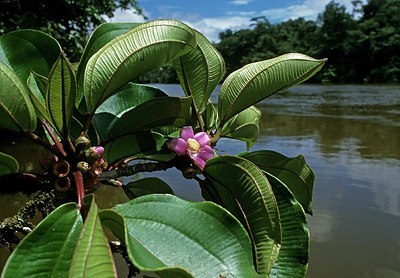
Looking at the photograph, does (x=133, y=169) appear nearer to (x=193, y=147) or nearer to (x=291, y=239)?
(x=193, y=147)

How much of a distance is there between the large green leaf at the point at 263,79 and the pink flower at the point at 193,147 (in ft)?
0.21

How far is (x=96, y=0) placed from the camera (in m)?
3.59

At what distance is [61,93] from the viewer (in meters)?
0.39

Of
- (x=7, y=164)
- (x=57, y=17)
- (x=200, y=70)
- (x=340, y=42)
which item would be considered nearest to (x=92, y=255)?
(x=7, y=164)

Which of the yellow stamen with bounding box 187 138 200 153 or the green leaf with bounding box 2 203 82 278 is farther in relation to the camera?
the yellow stamen with bounding box 187 138 200 153

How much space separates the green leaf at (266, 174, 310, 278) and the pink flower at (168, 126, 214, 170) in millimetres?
69

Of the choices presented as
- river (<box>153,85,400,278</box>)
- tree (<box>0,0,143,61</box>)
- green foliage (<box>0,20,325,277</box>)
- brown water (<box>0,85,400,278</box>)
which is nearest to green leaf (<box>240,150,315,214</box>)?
green foliage (<box>0,20,325,277</box>)

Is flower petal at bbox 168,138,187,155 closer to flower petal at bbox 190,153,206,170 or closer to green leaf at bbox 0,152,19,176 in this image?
flower petal at bbox 190,153,206,170

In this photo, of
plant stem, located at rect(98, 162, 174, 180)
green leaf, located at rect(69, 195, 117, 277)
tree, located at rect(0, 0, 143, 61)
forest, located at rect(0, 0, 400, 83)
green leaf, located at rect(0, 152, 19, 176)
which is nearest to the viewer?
green leaf, located at rect(69, 195, 117, 277)

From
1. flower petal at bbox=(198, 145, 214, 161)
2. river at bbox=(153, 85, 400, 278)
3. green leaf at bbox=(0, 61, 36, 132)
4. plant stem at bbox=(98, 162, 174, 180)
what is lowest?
river at bbox=(153, 85, 400, 278)

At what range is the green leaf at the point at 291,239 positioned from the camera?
41cm

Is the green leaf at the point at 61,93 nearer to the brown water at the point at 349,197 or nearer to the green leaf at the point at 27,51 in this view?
the green leaf at the point at 27,51

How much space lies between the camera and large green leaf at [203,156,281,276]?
1.26 ft

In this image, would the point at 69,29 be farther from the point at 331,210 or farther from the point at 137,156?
the point at 137,156
